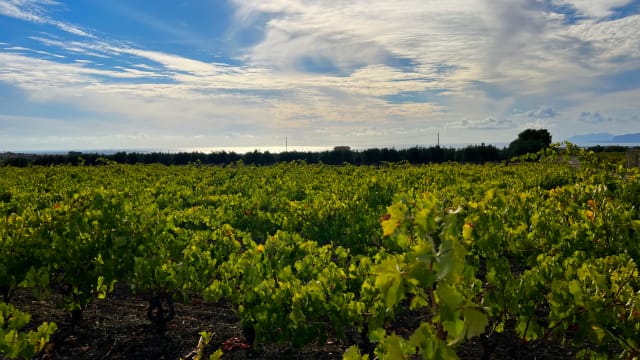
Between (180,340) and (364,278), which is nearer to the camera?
(364,278)

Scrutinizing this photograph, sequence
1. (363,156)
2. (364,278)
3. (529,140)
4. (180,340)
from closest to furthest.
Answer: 1. (364,278)
2. (180,340)
3. (529,140)
4. (363,156)

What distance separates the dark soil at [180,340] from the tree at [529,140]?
4676 cm

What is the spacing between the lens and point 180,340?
4.70 meters

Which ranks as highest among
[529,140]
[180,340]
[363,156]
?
[529,140]

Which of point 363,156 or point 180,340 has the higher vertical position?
point 363,156

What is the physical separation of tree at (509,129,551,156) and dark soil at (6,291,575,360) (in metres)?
46.8

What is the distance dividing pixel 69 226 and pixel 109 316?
115 centimetres

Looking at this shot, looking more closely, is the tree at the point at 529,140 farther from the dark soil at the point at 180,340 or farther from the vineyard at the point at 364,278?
the dark soil at the point at 180,340

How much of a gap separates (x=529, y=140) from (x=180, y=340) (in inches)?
1984

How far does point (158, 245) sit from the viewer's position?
520cm

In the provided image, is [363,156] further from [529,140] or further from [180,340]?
[180,340]

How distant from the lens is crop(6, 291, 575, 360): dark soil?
4352 millimetres

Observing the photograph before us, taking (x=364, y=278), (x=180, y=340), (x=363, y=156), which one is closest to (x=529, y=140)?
(x=363, y=156)

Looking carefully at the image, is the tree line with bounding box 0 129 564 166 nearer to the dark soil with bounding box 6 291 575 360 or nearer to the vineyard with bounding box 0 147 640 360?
the vineyard with bounding box 0 147 640 360
